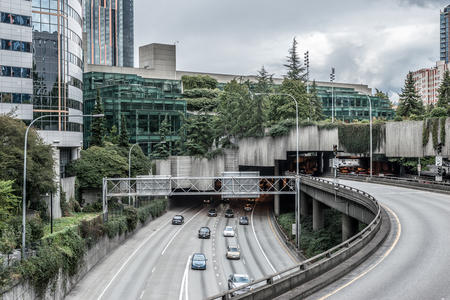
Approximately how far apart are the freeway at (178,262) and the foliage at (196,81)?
6388cm

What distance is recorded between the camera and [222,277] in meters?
36.6

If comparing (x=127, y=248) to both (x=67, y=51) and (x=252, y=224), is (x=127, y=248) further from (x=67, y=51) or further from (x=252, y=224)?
(x=67, y=51)

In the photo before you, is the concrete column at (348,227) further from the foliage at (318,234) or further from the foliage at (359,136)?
the foliage at (359,136)

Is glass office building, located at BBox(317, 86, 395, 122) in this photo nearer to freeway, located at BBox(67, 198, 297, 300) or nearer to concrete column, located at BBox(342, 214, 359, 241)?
freeway, located at BBox(67, 198, 297, 300)

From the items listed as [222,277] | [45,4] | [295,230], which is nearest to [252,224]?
[295,230]

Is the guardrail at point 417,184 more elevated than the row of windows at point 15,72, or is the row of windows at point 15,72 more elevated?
the row of windows at point 15,72

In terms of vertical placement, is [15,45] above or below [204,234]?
above

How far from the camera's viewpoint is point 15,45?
52250 millimetres

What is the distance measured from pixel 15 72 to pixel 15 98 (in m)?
3.13

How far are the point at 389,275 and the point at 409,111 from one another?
7471 cm

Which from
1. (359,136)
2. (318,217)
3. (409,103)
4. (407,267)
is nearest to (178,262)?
(318,217)

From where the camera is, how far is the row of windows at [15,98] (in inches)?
2042

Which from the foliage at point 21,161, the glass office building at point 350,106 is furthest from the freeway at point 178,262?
the glass office building at point 350,106

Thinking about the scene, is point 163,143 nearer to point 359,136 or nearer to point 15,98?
point 15,98
